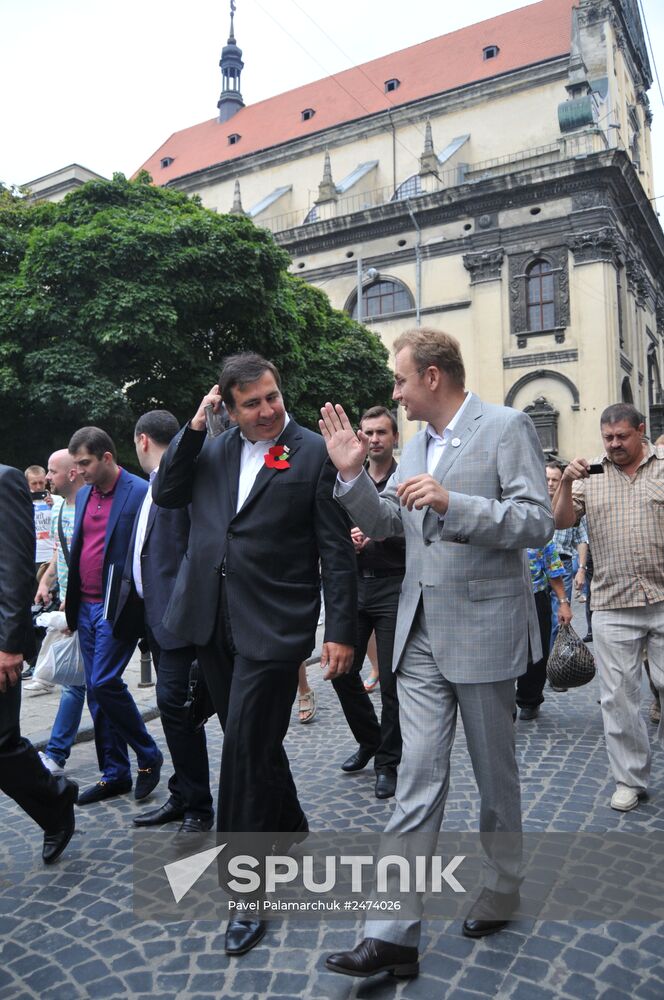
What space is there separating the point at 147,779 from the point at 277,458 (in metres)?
2.42

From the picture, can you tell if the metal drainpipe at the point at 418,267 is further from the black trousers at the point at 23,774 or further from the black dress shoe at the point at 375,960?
the black dress shoe at the point at 375,960

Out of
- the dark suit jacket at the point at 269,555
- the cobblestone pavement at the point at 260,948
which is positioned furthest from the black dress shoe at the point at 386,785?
the dark suit jacket at the point at 269,555

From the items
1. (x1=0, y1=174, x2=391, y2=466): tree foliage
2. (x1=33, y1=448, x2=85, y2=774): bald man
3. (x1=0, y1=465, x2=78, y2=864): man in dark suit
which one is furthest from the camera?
(x1=0, y1=174, x2=391, y2=466): tree foliage

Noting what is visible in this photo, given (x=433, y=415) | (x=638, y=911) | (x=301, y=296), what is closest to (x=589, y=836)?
(x=638, y=911)

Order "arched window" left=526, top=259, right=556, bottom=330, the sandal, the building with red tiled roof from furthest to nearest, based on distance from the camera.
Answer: "arched window" left=526, top=259, right=556, bottom=330 → the building with red tiled roof → the sandal

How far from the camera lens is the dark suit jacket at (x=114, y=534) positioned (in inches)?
191

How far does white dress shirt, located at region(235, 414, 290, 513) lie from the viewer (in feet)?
11.6

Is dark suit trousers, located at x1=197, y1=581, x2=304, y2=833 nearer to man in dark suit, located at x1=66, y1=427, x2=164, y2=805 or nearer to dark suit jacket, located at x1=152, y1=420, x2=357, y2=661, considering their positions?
dark suit jacket, located at x1=152, y1=420, x2=357, y2=661

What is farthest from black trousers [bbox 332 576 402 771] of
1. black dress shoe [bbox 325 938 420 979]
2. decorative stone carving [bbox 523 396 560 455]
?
decorative stone carving [bbox 523 396 560 455]

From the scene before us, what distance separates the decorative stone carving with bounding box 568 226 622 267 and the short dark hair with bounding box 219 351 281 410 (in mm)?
33922

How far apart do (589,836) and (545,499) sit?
2.01 meters

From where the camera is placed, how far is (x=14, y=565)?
3.59 metres

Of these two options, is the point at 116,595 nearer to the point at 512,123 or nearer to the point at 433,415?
the point at 433,415

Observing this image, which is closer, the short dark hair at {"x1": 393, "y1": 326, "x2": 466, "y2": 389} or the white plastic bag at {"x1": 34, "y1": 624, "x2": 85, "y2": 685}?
the short dark hair at {"x1": 393, "y1": 326, "x2": 466, "y2": 389}
